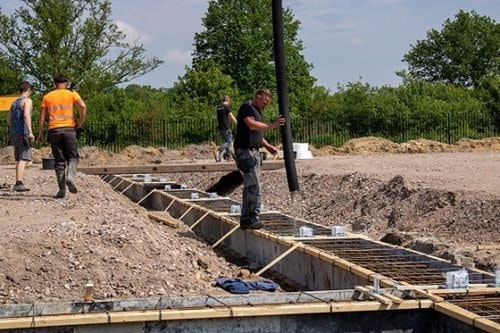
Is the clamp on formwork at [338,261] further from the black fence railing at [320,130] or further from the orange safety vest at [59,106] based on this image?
the black fence railing at [320,130]

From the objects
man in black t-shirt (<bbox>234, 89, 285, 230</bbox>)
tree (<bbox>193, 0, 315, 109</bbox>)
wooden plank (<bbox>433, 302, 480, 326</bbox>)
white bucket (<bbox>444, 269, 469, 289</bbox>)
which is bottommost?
wooden plank (<bbox>433, 302, 480, 326</bbox>)

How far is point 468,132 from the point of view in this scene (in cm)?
3794

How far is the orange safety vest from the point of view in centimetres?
1247

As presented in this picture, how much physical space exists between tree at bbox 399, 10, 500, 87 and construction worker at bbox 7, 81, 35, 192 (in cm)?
5628

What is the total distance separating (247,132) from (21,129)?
15.0 feet

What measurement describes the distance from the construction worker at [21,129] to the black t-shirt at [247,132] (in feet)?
13.7

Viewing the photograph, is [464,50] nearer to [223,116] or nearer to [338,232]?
[223,116]

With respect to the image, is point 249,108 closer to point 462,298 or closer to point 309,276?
point 309,276

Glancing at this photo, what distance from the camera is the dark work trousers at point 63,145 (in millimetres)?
12492

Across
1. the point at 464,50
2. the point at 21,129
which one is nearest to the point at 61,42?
the point at 21,129

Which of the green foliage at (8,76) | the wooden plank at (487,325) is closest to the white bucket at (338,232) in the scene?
the wooden plank at (487,325)

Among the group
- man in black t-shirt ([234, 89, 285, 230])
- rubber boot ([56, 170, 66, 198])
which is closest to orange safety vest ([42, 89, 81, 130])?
rubber boot ([56, 170, 66, 198])

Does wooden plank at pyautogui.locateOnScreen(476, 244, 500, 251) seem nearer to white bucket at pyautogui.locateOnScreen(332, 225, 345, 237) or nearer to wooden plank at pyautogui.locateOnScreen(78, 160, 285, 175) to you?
white bucket at pyautogui.locateOnScreen(332, 225, 345, 237)

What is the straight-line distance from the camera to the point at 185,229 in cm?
1384
